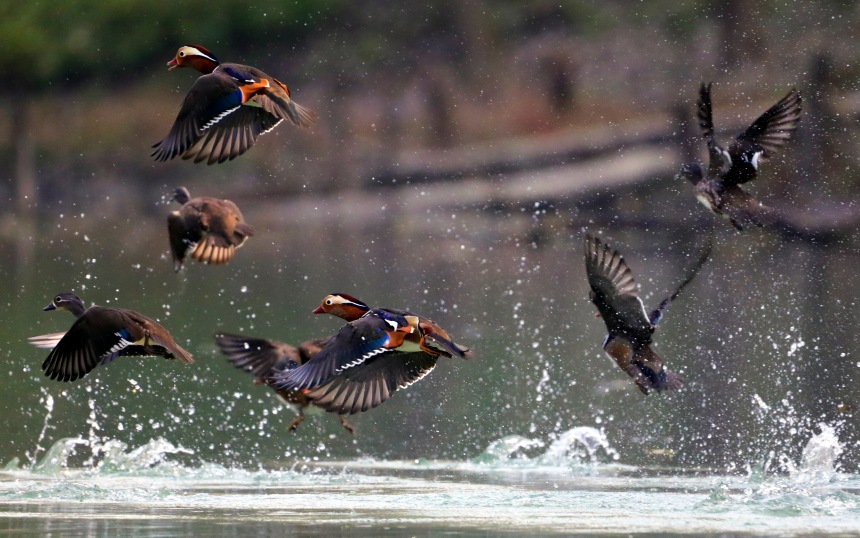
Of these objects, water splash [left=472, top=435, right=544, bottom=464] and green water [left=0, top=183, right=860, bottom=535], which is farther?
water splash [left=472, top=435, right=544, bottom=464]

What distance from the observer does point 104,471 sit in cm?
955

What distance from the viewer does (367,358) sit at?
8344 millimetres

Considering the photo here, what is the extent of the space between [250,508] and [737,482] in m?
2.70

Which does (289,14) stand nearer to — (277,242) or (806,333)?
(277,242)

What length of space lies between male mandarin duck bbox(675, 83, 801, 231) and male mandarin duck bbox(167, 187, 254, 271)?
2.77 meters

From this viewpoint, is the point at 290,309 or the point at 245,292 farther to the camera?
the point at 245,292

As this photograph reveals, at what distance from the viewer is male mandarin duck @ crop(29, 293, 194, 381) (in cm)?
850

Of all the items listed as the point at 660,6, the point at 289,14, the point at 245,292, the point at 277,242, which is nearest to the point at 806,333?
the point at 245,292

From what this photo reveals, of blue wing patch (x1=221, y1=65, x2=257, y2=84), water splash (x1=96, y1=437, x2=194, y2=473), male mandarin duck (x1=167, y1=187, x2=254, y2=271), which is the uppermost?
blue wing patch (x1=221, y1=65, x2=257, y2=84)

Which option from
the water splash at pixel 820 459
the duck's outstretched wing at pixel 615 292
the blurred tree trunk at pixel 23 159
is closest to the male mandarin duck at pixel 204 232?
the duck's outstretched wing at pixel 615 292

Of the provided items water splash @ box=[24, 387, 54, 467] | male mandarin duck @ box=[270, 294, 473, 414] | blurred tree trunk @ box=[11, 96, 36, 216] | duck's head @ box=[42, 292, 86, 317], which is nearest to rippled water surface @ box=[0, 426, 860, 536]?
water splash @ box=[24, 387, 54, 467]

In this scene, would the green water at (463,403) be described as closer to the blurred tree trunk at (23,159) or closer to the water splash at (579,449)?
the water splash at (579,449)

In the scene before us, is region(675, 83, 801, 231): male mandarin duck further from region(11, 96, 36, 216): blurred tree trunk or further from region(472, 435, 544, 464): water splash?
region(11, 96, 36, 216): blurred tree trunk

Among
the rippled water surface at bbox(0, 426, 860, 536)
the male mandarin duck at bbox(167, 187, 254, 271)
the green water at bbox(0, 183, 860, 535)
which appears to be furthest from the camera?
the male mandarin duck at bbox(167, 187, 254, 271)
